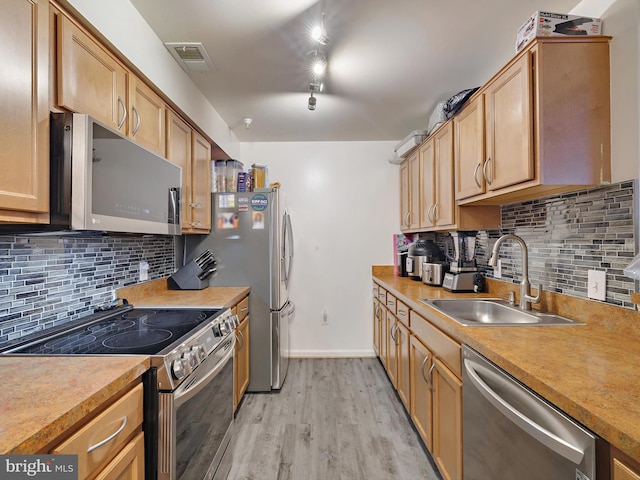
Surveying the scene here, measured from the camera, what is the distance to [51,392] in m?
0.75

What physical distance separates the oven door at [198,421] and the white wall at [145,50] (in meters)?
1.50

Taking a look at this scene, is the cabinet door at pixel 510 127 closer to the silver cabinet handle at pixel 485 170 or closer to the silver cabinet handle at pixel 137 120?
the silver cabinet handle at pixel 485 170

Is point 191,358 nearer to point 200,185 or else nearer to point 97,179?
point 97,179

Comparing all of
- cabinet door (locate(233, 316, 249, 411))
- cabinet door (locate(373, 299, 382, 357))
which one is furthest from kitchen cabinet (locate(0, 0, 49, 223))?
cabinet door (locate(373, 299, 382, 357))

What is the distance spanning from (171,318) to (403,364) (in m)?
1.57

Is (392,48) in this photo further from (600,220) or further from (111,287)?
(111,287)

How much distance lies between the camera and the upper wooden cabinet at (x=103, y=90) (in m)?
1.06

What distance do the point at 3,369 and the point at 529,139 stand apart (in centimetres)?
210

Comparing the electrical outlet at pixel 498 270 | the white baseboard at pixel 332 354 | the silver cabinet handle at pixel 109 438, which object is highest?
the electrical outlet at pixel 498 270

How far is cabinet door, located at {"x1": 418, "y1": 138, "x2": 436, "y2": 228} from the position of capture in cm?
236

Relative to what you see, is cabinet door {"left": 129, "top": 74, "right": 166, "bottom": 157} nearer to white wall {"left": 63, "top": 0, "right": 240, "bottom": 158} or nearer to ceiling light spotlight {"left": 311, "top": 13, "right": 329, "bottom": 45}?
white wall {"left": 63, "top": 0, "right": 240, "bottom": 158}

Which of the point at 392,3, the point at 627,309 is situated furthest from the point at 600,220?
the point at 392,3

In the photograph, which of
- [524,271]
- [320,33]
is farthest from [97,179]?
[524,271]

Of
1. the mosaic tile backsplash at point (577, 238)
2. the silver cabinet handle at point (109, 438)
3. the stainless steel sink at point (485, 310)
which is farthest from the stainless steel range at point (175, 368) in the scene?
the mosaic tile backsplash at point (577, 238)
